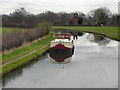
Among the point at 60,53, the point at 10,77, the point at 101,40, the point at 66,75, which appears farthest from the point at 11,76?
the point at 101,40

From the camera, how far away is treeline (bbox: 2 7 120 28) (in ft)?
147

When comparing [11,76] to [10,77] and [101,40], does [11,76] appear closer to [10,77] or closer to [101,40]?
[10,77]

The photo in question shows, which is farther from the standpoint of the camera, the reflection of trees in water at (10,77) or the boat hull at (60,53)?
the boat hull at (60,53)

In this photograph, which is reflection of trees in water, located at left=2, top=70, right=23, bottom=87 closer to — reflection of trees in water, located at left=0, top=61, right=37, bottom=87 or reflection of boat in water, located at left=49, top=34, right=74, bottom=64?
reflection of trees in water, located at left=0, top=61, right=37, bottom=87

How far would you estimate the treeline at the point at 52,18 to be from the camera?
A: 4472 centimetres

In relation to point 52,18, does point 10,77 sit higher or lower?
lower

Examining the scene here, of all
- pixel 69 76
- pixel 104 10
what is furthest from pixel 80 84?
pixel 104 10

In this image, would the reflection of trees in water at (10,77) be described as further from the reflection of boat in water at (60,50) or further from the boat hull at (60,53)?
the reflection of boat in water at (60,50)

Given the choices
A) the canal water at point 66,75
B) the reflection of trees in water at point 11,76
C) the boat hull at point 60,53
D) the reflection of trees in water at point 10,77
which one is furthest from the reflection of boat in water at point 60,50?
the reflection of trees in water at point 10,77

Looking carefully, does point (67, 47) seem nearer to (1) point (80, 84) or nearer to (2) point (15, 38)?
(2) point (15, 38)

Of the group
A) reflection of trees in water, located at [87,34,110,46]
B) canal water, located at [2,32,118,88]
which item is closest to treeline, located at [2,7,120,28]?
reflection of trees in water, located at [87,34,110,46]

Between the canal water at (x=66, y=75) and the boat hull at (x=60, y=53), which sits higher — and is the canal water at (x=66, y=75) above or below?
below

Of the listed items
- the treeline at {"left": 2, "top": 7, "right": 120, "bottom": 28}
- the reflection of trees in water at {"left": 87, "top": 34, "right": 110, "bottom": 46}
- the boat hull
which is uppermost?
the treeline at {"left": 2, "top": 7, "right": 120, "bottom": 28}

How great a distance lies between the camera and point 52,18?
169 feet
